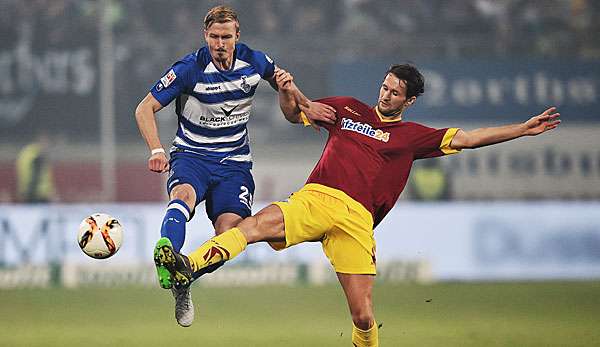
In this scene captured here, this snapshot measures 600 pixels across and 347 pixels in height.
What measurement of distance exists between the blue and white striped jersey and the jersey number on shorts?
21 centimetres

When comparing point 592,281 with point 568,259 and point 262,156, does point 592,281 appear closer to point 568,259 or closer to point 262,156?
point 568,259

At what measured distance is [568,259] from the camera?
44.0 feet

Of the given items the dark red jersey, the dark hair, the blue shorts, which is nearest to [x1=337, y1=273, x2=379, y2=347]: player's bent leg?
the dark red jersey

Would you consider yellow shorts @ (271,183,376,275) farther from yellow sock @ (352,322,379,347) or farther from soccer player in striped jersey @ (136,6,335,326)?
soccer player in striped jersey @ (136,6,335,326)

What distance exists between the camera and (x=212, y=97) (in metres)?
6.77

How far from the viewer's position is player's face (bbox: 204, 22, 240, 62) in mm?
6449

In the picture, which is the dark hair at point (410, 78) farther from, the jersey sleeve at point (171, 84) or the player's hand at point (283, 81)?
the jersey sleeve at point (171, 84)

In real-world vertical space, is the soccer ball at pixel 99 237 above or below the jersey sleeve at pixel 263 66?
below

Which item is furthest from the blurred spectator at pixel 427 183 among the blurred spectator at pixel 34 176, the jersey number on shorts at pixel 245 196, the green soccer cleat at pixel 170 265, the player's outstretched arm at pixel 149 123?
the green soccer cleat at pixel 170 265

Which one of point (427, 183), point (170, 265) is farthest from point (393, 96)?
point (427, 183)

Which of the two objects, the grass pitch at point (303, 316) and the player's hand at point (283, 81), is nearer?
the player's hand at point (283, 81)

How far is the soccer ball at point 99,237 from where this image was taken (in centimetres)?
638

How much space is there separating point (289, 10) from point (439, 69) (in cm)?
242

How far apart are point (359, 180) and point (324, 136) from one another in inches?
362
